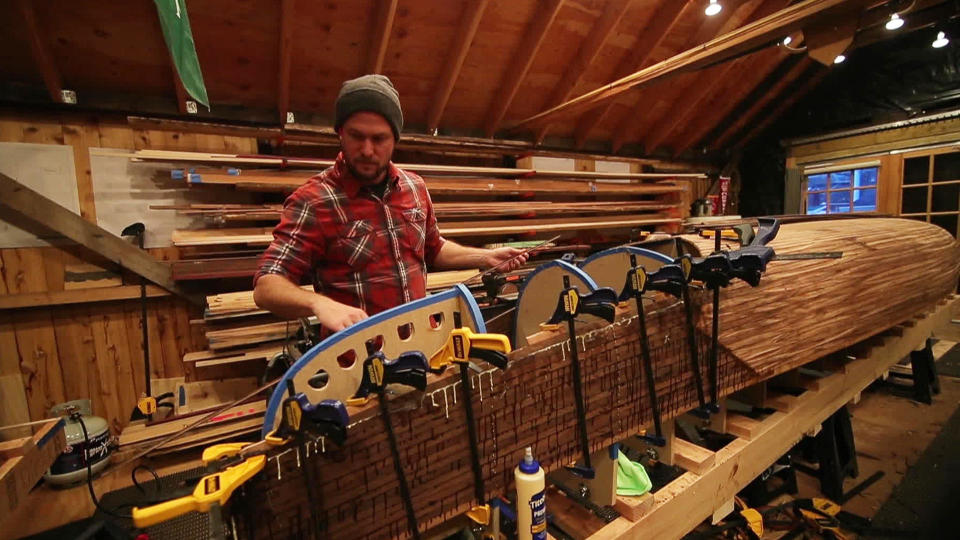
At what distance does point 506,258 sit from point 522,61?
10.0 feet

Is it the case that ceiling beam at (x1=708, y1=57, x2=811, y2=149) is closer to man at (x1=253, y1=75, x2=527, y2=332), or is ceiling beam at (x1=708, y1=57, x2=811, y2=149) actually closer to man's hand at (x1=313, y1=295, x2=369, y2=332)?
man at (x1=253, y1=75, x2=527, y2=332)

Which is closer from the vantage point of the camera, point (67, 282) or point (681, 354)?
point (681, 354)

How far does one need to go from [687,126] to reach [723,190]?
5.32ft

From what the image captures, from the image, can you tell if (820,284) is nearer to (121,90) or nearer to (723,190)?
(121,90)

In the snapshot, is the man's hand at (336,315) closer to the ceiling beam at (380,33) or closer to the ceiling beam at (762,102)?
the ceiling beam at (380,33)

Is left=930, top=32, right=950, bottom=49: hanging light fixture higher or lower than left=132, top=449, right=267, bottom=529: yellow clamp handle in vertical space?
higher

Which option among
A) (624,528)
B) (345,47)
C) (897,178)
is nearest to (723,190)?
(897,178)

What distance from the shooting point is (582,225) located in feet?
14.9

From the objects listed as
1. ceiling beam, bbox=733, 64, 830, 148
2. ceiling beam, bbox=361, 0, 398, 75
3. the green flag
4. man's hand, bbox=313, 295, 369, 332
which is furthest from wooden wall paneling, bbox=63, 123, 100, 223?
ceiling beam, bbox=733, 64, 830, 148

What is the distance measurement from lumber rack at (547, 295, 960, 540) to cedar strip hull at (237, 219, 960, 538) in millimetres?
194

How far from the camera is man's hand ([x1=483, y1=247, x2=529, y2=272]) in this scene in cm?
136

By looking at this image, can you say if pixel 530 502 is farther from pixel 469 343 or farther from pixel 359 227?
pixel 359 227

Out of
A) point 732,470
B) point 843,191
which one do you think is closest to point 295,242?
point 732,470

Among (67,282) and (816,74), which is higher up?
(816,74)
